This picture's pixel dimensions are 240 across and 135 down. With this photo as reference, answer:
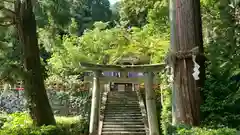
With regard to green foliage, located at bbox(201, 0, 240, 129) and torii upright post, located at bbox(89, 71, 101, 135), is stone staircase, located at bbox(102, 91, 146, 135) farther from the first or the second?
green foliage, located at bbox(201, 0, 240, 129)

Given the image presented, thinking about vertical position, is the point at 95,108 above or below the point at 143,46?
Answer: below

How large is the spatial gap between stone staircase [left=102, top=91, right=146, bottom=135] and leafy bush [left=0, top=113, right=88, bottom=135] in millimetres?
963

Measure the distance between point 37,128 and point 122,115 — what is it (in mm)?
7593

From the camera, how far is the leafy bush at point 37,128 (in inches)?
295

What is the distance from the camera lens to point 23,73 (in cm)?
881

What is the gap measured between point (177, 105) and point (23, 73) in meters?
3.75

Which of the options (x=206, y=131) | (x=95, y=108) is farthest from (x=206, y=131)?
(x=95, y=108)

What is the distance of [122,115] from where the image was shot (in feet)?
51.0

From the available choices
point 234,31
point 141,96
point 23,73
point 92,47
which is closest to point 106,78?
point 141,96

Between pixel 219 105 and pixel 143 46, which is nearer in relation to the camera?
pixel 219 105

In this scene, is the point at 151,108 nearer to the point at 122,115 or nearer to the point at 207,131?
the point at 122,115

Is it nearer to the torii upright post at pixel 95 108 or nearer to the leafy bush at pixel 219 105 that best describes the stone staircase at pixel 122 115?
the torii upright post at pixel 95 108

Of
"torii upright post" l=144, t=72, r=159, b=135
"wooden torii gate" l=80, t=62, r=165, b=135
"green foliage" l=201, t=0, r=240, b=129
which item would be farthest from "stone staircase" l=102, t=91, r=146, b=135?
"green foliage" l=201, t=0, r=240, b=129

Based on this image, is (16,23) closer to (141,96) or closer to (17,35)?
(17,35)
